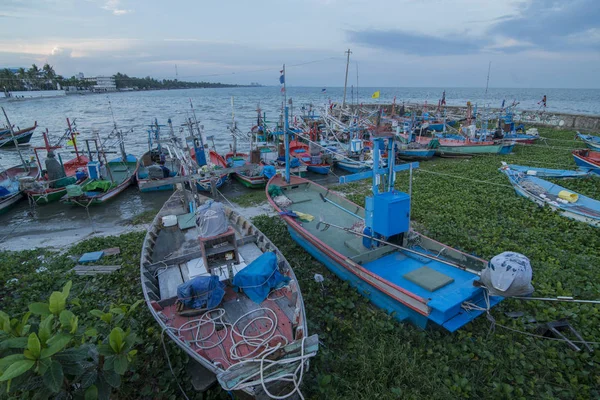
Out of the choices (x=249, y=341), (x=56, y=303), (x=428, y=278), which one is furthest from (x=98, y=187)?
(x=428, y=278)

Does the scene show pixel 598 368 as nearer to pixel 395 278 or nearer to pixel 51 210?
pixel 395 278

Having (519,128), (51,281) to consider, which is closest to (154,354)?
(51,281)

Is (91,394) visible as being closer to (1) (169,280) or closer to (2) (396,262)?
(1) (169,280)

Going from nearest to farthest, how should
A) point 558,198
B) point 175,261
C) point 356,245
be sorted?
point 175,261, point 356,245, point 558,198

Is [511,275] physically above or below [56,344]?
below

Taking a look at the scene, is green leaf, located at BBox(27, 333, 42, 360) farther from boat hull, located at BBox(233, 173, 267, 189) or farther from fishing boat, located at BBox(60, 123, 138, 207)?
boat hull, located at BBox(233, 173, 267, 189)

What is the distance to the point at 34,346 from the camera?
318 centimetres

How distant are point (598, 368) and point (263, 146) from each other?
78.9 ft

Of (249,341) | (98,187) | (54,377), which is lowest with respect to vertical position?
(98,187)

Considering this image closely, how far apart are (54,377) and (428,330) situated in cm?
667

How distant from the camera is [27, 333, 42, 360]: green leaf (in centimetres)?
316

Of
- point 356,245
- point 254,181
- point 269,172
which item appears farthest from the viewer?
point 254,181

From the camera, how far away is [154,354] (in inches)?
259

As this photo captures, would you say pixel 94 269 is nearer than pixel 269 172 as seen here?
Yes
